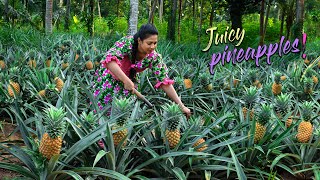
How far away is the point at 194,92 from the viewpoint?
16.0 feet

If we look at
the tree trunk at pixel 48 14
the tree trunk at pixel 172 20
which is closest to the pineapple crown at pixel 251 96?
the tree trunk at pixel 172 20

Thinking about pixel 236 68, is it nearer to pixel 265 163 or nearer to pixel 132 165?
pixel 265 163

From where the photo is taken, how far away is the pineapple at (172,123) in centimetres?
249

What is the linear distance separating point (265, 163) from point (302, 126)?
431 millimetres

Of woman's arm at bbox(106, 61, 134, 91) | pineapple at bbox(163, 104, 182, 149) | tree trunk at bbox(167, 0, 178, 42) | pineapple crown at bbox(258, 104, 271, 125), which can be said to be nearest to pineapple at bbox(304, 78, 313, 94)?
pineapple crown at bbox(258, 104, 271, 125)

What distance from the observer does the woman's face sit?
10.7 feet

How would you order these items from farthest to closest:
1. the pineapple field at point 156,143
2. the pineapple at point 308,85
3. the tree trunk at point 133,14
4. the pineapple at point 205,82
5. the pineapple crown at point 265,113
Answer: the tree trunk at point 133,14, the pineapple at point 205,82, the pineapple at point 308,85, the pineapple crown at point 265,113, the pineapple field at point 156,143

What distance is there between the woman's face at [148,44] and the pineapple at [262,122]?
3.35 feet

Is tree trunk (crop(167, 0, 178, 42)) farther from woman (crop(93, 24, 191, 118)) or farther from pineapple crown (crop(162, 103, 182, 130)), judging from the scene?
pineapple crown (crop(162, 103, 182, 130))

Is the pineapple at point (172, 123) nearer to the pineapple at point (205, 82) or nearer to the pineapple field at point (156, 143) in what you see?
the pineapple field at point (156, 143)

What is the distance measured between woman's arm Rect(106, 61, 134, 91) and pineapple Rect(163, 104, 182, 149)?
741 millimetres

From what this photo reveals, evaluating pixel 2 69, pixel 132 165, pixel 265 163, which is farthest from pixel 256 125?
pixel 2 69

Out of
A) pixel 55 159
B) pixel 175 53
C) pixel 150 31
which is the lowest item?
pixel 175 53

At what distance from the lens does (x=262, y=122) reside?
9.29ft
